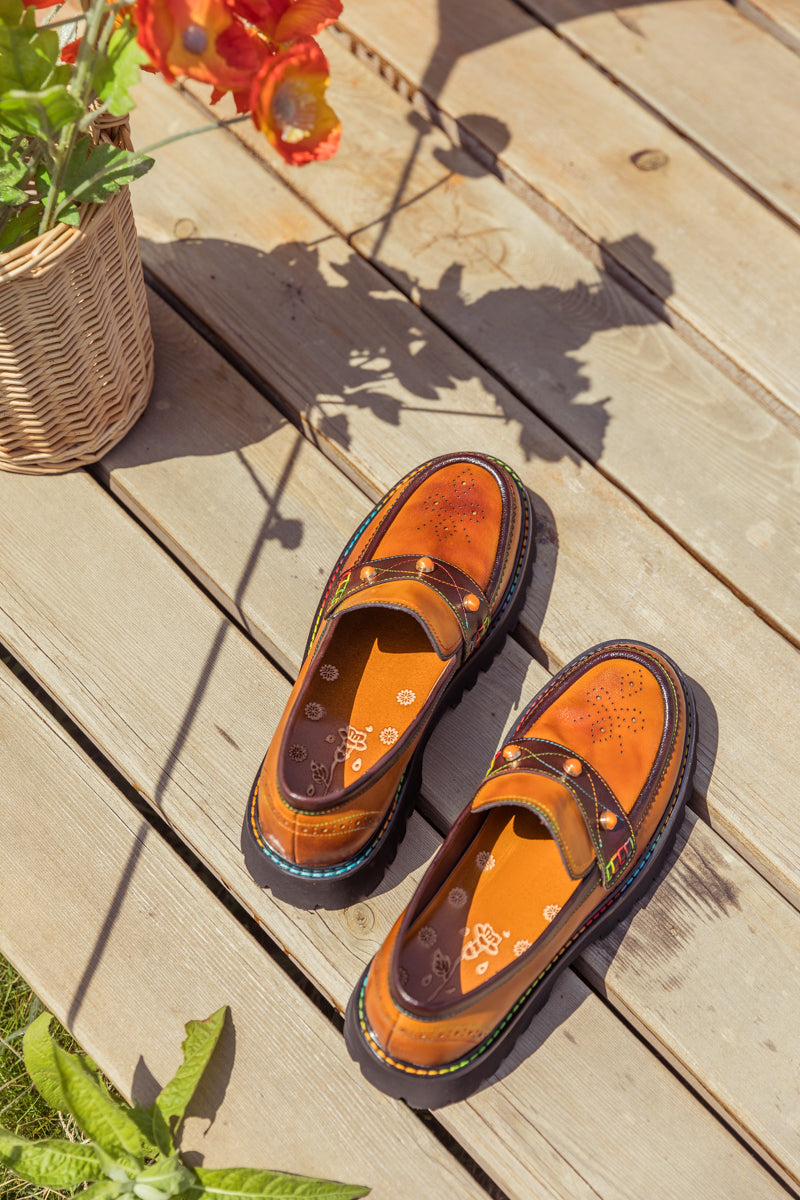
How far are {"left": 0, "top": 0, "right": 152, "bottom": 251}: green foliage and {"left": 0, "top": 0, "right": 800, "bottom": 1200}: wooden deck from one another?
0.50 meters

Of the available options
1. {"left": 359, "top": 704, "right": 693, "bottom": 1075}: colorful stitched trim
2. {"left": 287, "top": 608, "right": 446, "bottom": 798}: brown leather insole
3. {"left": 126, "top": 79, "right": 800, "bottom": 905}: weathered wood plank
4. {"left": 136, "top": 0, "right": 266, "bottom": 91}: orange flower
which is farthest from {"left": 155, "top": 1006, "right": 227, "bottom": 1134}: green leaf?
{"left": 136, "top": 0, "right": 266, "bottom": 91}: orange flower

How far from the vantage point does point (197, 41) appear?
81 cm

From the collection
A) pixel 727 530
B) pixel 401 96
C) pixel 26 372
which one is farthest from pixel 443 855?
pixel 401 96

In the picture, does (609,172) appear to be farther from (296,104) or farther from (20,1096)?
(20,1096)

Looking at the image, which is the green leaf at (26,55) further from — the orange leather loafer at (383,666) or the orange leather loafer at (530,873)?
the orange leather loafer at (530,873)

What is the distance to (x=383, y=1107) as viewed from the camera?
1221 mm

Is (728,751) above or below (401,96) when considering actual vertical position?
below

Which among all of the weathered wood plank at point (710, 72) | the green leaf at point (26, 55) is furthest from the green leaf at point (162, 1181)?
the weathered wood plank at point (710, 72)

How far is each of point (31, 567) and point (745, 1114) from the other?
51.9 inches

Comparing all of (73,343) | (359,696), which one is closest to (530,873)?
(359,696)

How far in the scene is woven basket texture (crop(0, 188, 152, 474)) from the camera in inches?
41.1

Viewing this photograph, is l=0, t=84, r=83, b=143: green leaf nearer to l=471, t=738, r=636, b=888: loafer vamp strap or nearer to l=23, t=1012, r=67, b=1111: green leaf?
l=471, t=738, r=636, b=888: loafer vamp strap

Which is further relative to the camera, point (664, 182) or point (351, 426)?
point (664, 182)

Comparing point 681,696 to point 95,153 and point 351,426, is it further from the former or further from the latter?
point 95,153
